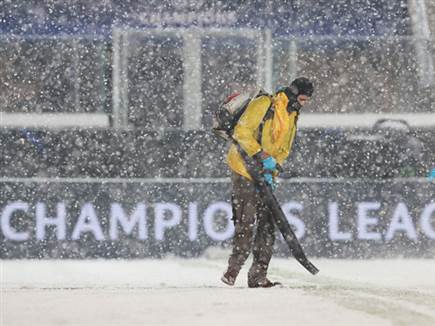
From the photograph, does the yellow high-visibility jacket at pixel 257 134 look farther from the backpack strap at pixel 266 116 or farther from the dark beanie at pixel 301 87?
the dark beanie at pixel 301 87

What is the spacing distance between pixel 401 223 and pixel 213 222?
148cm

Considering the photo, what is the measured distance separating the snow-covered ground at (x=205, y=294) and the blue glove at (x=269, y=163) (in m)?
0.78

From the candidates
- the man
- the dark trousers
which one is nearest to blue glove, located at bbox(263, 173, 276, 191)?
the man

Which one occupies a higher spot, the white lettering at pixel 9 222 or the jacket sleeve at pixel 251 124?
the jacket sleeve at pixel 251 124

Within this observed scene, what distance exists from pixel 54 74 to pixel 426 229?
10.4ft

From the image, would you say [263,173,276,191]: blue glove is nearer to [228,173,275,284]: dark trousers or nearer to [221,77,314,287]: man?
[221,77,314,287]: man

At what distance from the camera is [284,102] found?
9.90 metres

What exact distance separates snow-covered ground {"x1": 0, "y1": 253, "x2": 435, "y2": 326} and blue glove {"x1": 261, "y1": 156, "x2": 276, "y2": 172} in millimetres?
776

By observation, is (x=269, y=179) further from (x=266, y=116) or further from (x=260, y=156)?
(x=266, y=116)

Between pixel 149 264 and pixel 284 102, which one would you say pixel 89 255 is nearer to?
pixel 149 264

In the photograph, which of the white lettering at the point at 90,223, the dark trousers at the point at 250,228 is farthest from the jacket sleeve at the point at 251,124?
the white lettering at the point at 90,223

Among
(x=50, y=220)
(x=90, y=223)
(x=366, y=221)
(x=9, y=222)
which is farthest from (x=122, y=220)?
(x=366, y=221)

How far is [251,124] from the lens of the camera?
32.1 feet

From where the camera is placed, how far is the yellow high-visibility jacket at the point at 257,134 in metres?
9.79
